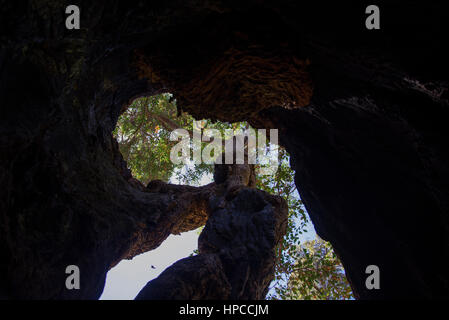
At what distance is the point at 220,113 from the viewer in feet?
20.0

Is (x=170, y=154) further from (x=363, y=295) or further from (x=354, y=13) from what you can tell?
(x=354, y=13)

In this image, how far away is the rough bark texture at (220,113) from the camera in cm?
274

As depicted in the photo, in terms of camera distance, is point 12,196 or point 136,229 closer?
point 12,196

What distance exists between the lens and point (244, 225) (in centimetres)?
629

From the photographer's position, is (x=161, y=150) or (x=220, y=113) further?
(x=161, y=150)

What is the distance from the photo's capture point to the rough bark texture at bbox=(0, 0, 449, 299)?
274 cm

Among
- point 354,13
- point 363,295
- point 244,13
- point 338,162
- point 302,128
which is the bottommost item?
point 363,295

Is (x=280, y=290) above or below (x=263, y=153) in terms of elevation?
below

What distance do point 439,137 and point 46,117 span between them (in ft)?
17.2

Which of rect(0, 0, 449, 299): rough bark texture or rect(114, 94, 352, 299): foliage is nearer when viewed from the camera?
rect(0, 0, 449, 299): rough bark texture

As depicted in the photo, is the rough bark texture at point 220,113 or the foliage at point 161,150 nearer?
the rough bark texture at point 220,113

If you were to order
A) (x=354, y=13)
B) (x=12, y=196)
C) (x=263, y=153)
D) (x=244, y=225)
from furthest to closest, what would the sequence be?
(x=263, y=153) < (x=244, y=225) < (x=354, y=13) < (x=12, y=196)

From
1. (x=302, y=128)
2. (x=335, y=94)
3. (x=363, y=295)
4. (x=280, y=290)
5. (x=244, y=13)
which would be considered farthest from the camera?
(x=280, y=290)

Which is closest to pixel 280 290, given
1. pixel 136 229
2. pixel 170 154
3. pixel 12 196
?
pixel 136 229
